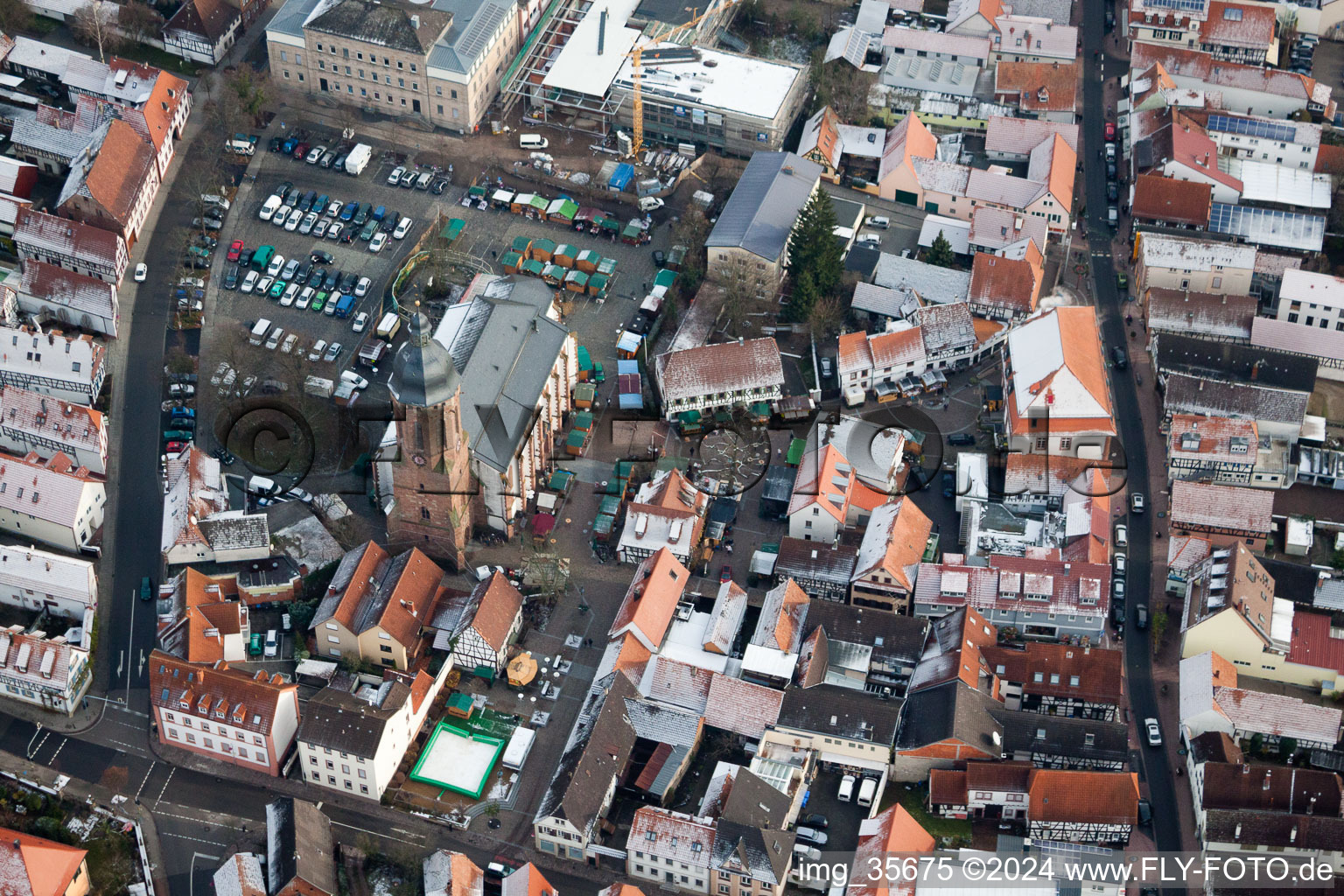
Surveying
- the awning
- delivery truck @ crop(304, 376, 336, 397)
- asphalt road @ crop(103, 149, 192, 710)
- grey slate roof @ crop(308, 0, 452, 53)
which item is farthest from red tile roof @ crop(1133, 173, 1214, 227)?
asphalt road @ crop(103, 149, 192, 710)

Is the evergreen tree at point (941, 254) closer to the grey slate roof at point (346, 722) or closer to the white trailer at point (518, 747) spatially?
the white trailer at point (518, 747)

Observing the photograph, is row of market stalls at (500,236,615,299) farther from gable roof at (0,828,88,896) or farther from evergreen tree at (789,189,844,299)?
gable roof at (0,828,88,896)

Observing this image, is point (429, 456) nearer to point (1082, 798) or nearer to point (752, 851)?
point (752, 851)

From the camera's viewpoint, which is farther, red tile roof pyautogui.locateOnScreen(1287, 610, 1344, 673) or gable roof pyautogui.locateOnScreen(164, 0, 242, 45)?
gable roof pyautogui.locateOnScreen(164, 0, 242, 45)

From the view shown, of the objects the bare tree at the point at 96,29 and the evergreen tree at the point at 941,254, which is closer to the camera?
the evergreen tree at the point at 941,254

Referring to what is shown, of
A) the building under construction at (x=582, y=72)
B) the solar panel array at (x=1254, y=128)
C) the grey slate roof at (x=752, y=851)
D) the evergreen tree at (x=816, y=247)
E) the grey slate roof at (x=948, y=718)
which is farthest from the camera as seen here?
the building under construction at (x=582, y=72)

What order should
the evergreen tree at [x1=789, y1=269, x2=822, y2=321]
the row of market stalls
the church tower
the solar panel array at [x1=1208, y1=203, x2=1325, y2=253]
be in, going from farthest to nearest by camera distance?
the solar panel array at [x1=1208, y1=203, x2=1325, y2=253] < the row of market stalls < the evergreen tree at [x1=789, y1=269, x2=822, y2=321] < the church tower

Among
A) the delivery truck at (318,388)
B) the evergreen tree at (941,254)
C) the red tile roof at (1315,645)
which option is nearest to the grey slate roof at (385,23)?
the delivery truck at (318,388)
